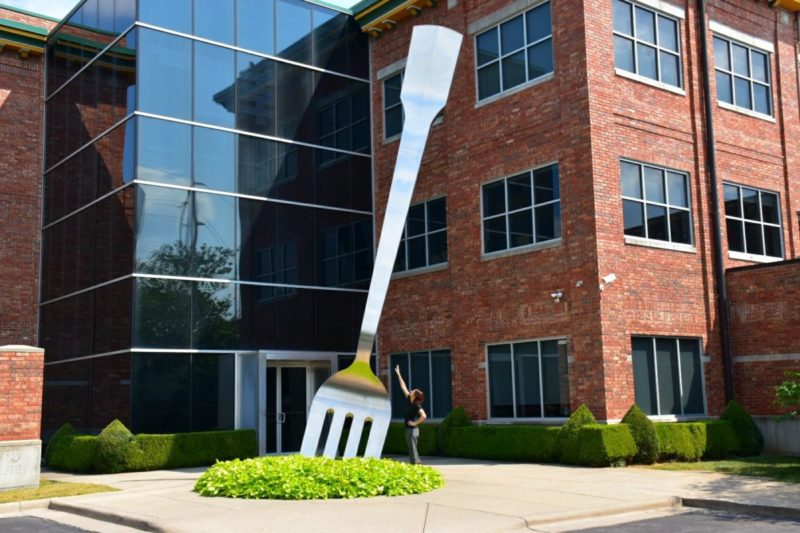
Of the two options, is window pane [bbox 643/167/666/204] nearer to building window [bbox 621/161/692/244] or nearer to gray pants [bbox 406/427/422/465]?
building window [bbox 621/161/692/244]

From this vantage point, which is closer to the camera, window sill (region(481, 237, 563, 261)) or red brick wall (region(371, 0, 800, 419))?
red brick wall (region(371, 0, 800, 419))

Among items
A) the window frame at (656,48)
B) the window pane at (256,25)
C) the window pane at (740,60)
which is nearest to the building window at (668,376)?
the window frame at (656,48)

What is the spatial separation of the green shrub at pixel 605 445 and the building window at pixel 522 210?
4701 mm

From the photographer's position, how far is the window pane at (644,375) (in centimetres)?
1959

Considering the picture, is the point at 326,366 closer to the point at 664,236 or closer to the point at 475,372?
the point at 475,372

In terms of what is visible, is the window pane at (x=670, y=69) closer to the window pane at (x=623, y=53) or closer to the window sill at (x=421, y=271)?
the window pane at (x=623, y=53)

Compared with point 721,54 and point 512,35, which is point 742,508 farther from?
point 721,54

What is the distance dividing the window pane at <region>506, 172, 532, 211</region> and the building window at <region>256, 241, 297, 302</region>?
6138 millimetres

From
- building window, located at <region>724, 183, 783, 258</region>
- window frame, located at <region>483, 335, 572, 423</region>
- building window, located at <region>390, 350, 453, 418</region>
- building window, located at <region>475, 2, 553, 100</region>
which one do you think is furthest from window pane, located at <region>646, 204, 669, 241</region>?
building window, located at <region>390, 350, 453, 418</region>

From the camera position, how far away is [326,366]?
23.9 metres

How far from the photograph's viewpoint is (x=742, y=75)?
23.4 meters

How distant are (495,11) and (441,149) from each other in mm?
3890

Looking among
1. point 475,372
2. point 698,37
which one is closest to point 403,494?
point 475,372

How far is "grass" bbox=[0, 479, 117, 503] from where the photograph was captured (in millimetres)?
14406
